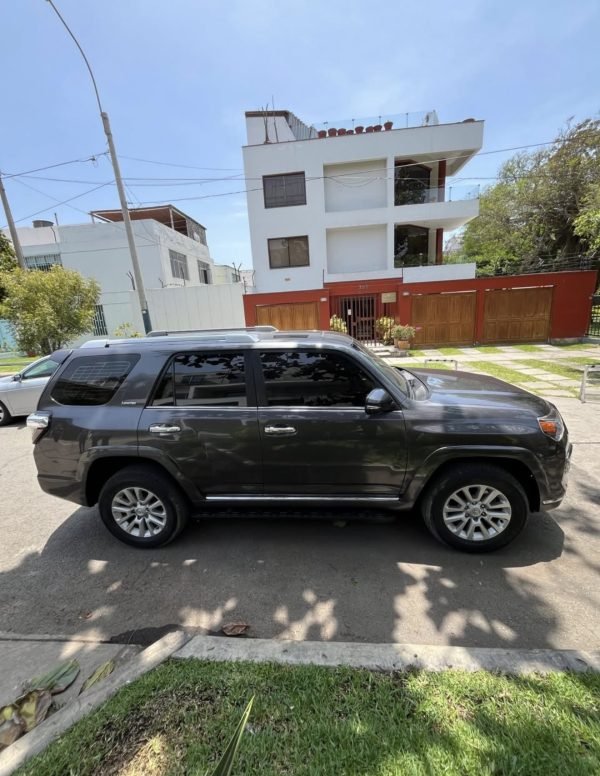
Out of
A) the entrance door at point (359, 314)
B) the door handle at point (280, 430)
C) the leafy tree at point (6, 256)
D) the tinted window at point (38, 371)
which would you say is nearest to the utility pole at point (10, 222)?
the leafy tree at point (6, 256)

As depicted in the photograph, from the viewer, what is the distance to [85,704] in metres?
1.81

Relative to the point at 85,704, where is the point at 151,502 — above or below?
above

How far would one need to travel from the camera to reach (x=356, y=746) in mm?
1579

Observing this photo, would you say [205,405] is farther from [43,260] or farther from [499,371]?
[43,260]

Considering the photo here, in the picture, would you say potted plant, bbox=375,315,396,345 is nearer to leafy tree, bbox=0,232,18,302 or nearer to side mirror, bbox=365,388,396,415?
side mirror, bbox=365,388,396,415

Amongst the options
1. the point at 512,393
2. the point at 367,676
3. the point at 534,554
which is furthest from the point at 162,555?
the point at 512,393

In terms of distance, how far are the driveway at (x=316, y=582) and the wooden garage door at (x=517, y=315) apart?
44.2 feet

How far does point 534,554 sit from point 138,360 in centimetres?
375

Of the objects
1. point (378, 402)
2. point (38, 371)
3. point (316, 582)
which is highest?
point (378, 402)

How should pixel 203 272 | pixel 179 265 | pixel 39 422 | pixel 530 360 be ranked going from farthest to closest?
pixel 203 272 → pixel 179 265 → pixel 530 360 → pixel 39 422

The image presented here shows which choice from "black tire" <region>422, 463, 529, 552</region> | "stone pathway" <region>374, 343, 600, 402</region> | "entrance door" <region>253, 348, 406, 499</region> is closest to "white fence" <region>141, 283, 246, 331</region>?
"stone pathway" <region>374, 343, 600, 402</region>

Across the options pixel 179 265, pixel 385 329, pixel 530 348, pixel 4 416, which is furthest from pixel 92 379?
pixel 179 265

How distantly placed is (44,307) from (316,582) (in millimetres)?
10755

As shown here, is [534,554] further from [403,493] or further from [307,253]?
[307,253]
